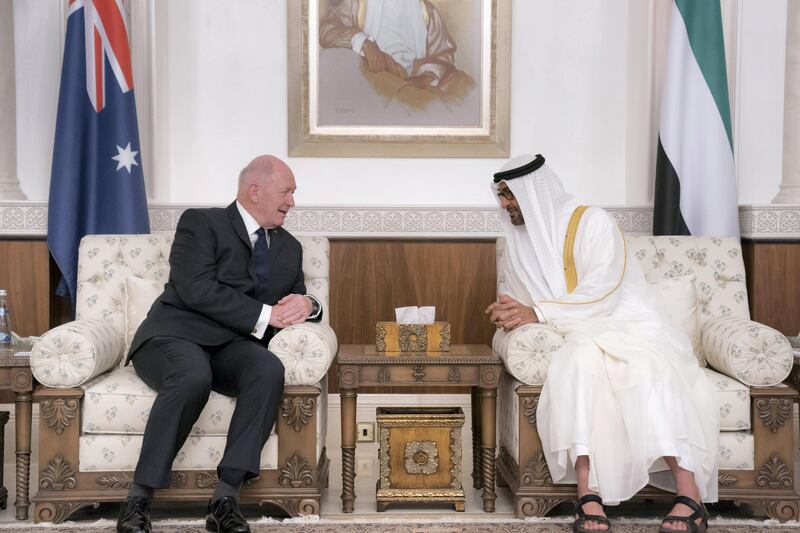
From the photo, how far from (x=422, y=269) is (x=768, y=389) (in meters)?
2.19

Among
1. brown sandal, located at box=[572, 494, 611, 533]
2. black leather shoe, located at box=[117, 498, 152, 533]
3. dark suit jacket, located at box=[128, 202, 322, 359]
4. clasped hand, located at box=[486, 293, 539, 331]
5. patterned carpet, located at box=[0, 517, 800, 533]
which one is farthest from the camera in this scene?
clasped hand, located at box=[486, 293, 539, 331]

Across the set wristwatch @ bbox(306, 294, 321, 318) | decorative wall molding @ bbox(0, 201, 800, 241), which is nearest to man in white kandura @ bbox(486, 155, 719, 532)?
wristwatch @ bbox(306, 294, 321, 318)

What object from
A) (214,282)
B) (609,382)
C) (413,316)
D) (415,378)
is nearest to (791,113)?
(609,382)

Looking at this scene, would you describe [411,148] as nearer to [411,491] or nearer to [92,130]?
[92,130]

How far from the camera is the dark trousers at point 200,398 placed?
3.08 m

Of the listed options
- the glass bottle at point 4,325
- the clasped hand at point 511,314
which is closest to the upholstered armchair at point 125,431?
the glass bottle at point 4,325

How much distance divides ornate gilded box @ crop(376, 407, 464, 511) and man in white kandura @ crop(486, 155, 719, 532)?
1.35 feet

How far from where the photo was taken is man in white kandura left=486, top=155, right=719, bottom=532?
10.3ft

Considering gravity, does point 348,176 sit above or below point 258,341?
above

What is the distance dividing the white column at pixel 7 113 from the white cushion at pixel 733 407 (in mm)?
3842

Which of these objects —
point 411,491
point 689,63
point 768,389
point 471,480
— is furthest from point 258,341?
point 689,63

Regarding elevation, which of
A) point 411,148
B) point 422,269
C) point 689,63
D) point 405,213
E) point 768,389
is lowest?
point 768,389

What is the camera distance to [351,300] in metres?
5.07

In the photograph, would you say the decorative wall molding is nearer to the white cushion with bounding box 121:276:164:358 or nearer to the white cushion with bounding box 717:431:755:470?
the white cushion with bounding box 121:276:164:358
